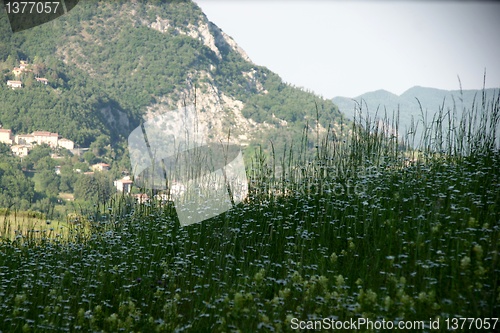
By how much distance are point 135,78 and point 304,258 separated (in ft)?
373

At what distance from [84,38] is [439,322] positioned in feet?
417

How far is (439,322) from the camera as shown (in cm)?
A: 346

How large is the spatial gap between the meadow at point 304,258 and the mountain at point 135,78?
236ft

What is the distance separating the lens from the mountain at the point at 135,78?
85.8m

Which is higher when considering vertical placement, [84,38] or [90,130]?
[84,38]

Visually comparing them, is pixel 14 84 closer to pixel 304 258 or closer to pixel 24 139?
pixel 24 139

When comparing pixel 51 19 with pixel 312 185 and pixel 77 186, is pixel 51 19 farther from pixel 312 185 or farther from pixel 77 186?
pixel 312 185

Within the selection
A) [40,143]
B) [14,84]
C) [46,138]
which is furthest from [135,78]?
[40,143]

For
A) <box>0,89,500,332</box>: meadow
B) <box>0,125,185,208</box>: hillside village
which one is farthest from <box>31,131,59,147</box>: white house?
<box>0,89,500,332</box>: meadow

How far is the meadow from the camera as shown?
3682 mm

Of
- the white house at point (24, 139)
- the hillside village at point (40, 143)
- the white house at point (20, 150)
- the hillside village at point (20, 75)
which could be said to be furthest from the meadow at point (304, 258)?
the hillside village at point (20, 75)

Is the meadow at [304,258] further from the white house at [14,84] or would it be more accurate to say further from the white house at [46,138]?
the white house at [14,84]

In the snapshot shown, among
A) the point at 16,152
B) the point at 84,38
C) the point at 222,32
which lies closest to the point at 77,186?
the point at 16,152

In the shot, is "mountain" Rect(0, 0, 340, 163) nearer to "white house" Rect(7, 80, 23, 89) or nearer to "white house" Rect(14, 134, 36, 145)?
"white house" Rect(7, 80, 23, 89)
